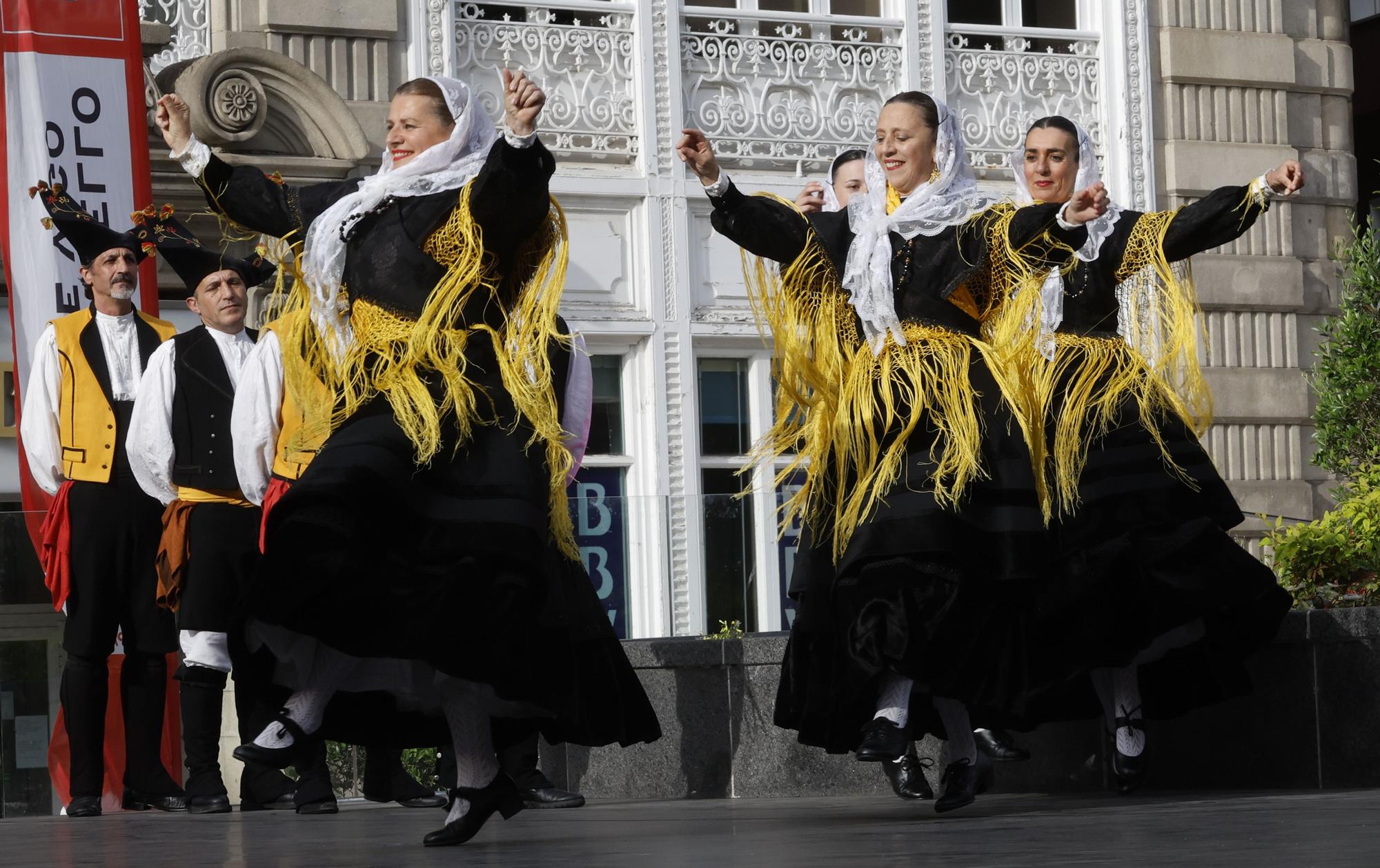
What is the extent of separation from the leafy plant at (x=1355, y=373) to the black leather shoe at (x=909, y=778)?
3959mm

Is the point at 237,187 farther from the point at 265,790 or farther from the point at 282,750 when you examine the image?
the point at 265,790

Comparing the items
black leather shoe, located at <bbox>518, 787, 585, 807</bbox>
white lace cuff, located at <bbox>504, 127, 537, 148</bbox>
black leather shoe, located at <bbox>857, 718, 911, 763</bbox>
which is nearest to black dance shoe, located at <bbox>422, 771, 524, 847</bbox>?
black leather shoe, located at <bbox>857, 718, 911, 763</bbox>

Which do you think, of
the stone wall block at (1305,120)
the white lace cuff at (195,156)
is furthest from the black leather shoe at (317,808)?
the stone wall block at (1305,120)

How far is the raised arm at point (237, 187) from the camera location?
6.17 metres

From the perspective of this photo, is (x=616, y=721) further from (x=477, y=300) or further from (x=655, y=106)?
(x=655, y=106)

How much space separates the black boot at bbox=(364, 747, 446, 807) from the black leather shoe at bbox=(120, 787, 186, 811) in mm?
690

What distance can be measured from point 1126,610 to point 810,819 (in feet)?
3.61

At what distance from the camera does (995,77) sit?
1450 centimetres

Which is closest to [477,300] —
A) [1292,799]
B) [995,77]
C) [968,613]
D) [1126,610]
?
[968,613]

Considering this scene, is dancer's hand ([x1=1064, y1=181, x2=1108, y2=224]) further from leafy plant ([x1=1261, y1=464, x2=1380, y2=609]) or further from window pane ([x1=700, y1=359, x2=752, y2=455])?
window pane ([x1=700, y1=359, x2=752, y2=455])

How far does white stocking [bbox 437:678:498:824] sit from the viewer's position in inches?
212

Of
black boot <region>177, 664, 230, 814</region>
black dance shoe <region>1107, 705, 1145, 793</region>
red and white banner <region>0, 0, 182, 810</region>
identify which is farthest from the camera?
red and white banner <region>0, 0, 182, 810</region>

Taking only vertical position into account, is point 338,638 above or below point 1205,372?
below

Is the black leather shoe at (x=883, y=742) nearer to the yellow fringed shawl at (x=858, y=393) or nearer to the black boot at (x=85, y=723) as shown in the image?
the yellow fringed shawl at (x=858, y=393)
